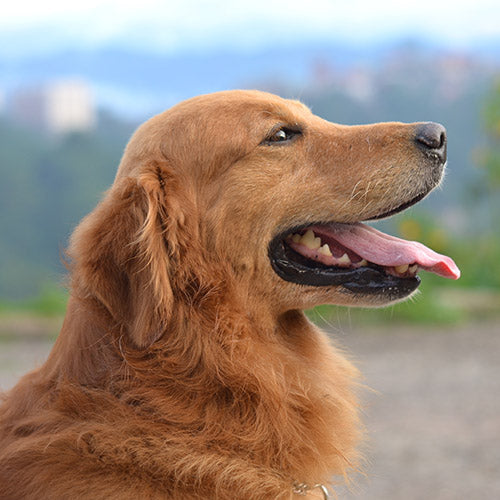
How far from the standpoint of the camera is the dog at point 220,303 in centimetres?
244

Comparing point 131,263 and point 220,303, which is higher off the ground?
point 131,263

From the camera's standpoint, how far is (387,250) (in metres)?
2.92

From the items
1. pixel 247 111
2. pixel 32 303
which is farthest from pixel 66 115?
pixel 247 111

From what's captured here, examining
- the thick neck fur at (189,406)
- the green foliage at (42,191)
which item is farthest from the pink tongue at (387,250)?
the green foliage at (42,191)

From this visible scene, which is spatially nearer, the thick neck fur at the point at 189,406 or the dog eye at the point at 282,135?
the thick neck fur at the point at 189,406

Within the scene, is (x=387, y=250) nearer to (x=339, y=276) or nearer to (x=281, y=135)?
(x=339, y=276)

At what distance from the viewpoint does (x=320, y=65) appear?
28.2m

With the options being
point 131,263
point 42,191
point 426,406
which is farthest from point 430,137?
point 42,191

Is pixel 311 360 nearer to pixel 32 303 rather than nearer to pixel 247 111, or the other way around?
pixel 247 111

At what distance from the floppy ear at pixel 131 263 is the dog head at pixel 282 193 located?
76mm

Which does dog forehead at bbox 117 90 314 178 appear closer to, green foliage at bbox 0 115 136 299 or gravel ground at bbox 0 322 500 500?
gravel ground at bbox 0 322 500 500

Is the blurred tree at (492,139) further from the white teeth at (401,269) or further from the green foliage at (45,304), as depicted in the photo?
the white teeth at (401,269)

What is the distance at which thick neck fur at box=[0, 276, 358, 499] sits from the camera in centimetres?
242

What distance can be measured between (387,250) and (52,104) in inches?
1170
